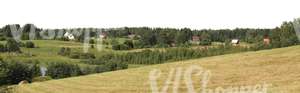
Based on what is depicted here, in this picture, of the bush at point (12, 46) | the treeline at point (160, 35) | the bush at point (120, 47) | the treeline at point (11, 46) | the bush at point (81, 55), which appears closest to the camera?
the bush at point (12, 46)

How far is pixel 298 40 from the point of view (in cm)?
4922

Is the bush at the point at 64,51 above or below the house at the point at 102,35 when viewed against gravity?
below

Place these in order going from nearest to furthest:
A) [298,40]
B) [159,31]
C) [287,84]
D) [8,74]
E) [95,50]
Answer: [287,84] < [298,40] < [8,74] < [95,50] < [159,31]

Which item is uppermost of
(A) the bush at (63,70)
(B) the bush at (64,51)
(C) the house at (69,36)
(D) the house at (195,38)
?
(C) the house at (69,36)

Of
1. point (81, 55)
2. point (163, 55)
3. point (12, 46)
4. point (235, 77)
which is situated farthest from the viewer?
point (81, 55)

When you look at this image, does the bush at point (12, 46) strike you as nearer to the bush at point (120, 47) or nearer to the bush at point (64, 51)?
the bush at point (64, 51)

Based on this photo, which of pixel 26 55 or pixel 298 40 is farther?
pixel 26 55

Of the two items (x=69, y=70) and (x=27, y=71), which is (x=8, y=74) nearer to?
(x=27, y=71)

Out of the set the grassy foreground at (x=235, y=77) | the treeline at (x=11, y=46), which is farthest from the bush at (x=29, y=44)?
the grassy foreground at (x=235, y=77)

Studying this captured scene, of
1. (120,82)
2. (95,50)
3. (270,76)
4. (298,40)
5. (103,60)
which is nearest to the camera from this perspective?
(270,76)

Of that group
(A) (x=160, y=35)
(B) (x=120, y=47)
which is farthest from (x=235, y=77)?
(A) (x=160, y=35)

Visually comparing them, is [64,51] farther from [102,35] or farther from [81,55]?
[102,35]

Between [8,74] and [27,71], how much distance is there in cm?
590

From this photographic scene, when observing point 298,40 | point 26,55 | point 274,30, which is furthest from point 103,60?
point 298,40
